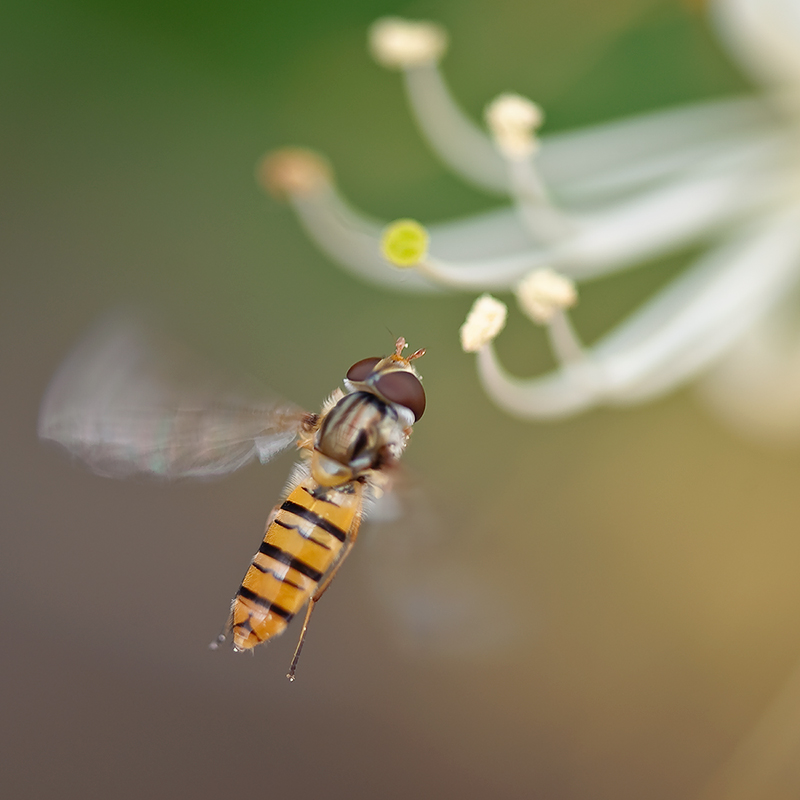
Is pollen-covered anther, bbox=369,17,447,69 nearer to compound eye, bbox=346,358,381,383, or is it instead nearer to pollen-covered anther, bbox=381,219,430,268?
pollen-covered anther, bbox=381,219,430,268

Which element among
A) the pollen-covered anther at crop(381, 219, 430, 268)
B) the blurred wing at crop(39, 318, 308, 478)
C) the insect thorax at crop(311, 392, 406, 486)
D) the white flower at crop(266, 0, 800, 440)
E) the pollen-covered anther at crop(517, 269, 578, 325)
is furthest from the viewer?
the white flower at crop(266, 0, 800, 440)

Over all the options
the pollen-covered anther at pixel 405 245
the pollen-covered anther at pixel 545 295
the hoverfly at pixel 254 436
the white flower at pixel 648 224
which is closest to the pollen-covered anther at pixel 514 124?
the white flower at pixel 648 224

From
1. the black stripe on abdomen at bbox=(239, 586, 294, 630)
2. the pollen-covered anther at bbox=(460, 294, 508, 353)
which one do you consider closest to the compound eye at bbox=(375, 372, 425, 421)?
the pollen-covered anther at bbox=(460, 294, 508, 353)

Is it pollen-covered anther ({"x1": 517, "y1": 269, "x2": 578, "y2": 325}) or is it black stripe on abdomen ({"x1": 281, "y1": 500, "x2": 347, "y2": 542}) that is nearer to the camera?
black stripe on abdomen ({"x1": 281, "y1": 500, "x2": 347, "y2": 542})

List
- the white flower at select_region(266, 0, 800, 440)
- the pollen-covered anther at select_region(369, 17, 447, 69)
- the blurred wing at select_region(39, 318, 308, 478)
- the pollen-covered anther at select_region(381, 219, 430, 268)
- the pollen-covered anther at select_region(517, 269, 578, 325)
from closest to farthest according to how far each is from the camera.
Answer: the blurred wing at select_region(39, 318, 308, 478) → the pollen-covered anther at select_region(381, 219, 430, 268) → the pollen-covered anther at select_region(517, 269, 578, 325) → the white flower at select_region(266, 0, 800, 440) → the pollen-covered anther at select_region(369, 17, 447, 69)

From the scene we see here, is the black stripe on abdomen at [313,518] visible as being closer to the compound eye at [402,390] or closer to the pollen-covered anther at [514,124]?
the compound eye at [402,390]

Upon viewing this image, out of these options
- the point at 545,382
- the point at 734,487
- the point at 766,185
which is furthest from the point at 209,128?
the point at 734,487
